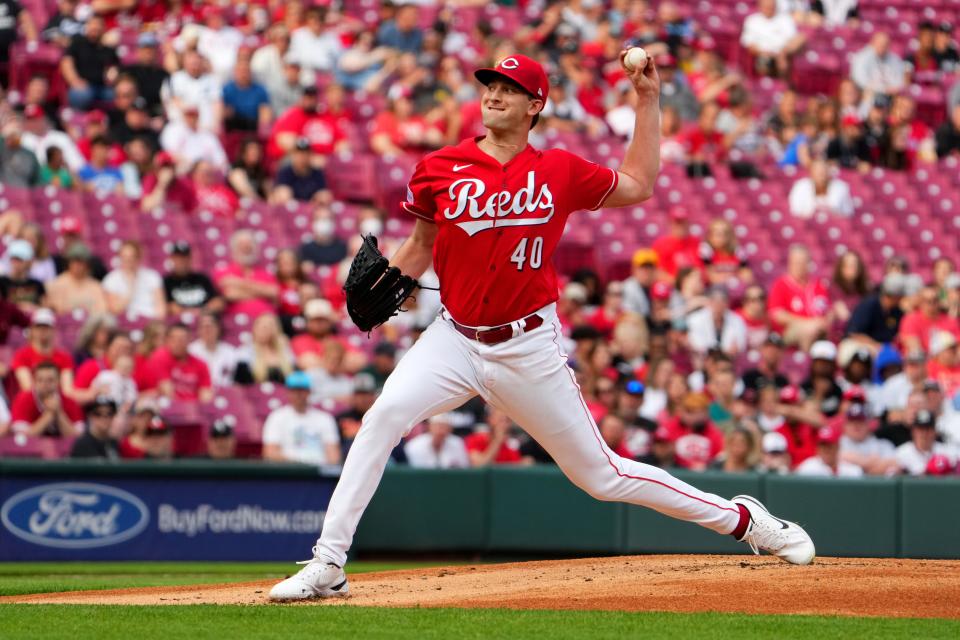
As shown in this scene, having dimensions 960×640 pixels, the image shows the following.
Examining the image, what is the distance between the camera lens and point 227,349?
10.8 meters

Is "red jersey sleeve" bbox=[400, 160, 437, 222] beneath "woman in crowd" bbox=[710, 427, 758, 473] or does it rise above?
above

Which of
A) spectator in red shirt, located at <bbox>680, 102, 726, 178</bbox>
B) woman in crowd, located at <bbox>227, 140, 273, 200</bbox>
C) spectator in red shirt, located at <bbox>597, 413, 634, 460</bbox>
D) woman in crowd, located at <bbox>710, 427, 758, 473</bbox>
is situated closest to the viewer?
spectator in red shirt, located at <bbox>597, 413, 634, 460</bbox>

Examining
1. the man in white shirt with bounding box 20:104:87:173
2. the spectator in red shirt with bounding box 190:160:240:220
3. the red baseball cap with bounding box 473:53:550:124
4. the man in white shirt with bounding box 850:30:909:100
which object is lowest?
the red baseball cap with bounding box 473:53:550:124

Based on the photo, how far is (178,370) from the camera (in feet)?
33.8

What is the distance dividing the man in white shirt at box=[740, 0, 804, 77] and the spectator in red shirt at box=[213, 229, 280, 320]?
6.97 metres

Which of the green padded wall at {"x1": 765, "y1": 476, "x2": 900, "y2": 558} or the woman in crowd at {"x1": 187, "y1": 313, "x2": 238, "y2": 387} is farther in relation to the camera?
the woman in crowd at {"x1": 187, "y1": 313, "x2": 238, "y2": 387}

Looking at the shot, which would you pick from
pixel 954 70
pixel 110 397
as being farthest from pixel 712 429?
pixel 954 70

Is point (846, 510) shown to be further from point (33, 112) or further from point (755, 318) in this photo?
point (33, 112)

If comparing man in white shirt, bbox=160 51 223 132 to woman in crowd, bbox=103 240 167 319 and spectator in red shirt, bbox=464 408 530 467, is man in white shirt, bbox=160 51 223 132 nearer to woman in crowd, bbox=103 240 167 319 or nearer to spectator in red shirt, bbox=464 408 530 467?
woman in crowd, bbox=103 240 167 319

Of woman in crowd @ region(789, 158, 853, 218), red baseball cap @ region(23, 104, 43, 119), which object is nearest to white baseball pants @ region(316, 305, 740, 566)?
red baseball cap @ region(23, 104, 43, 119)

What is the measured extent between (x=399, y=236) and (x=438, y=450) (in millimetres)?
2763

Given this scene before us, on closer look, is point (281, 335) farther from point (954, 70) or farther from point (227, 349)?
point (954, 70)

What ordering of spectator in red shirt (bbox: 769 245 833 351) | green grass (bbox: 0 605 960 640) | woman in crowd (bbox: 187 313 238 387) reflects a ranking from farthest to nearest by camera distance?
spectator in red shirt (bbox: 769 245 833 351)
woman in crowd (bbox: 187 313 238 387)
green grass (bbox: 0 605 960 640)

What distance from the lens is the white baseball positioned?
541 cm
